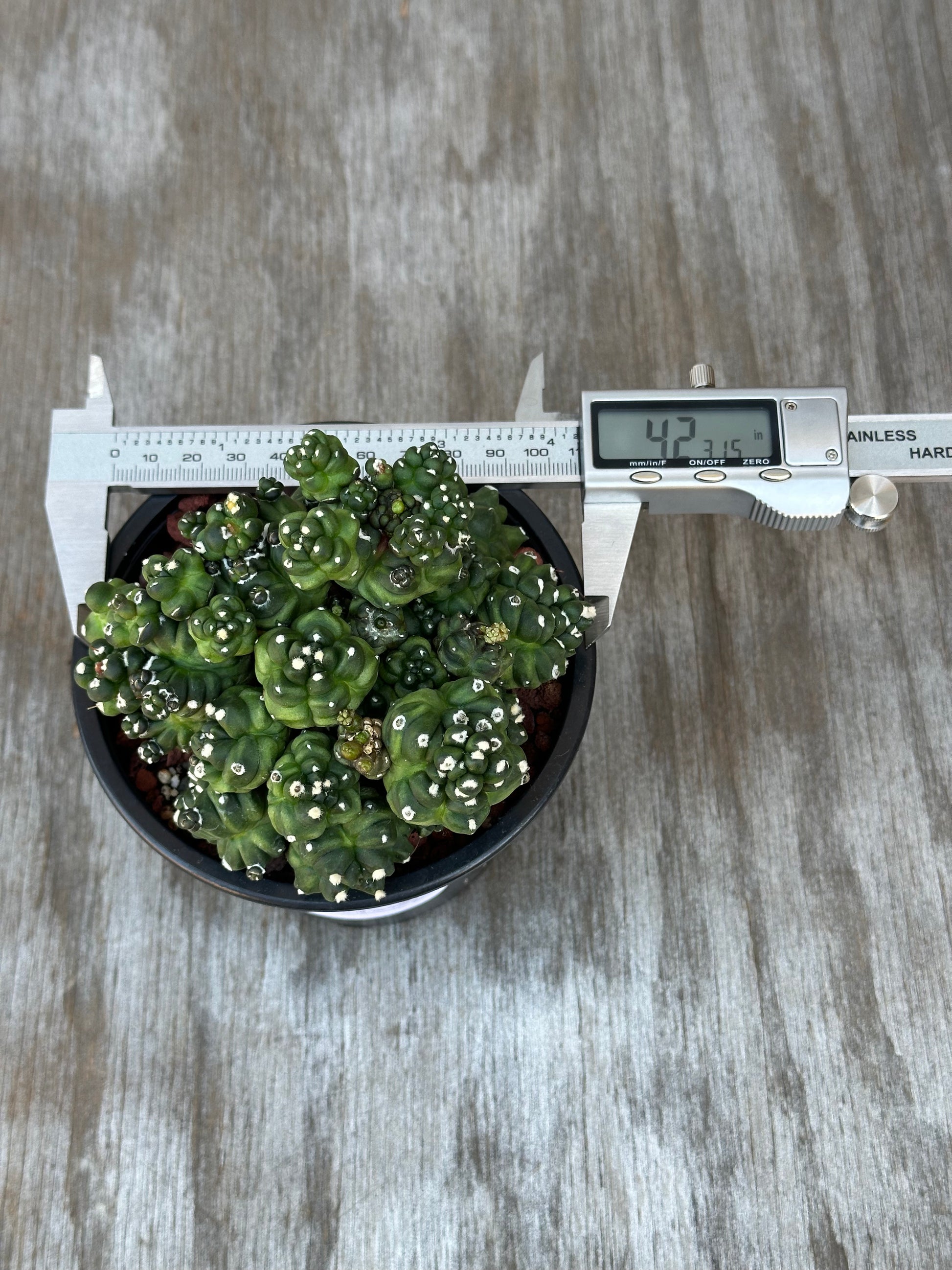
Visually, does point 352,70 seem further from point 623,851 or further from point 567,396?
point 623,851

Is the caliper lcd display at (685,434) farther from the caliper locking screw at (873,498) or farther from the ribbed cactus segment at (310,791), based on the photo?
the ribbed cactus segment at (310,791)

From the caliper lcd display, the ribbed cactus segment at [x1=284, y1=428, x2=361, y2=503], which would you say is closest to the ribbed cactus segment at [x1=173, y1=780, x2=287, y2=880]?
the ribbed cactus segment at [x1=284, y1=428, x2=361, y2=503]

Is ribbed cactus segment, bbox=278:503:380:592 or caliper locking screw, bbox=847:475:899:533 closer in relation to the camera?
ribbed cactus segment, bbox=278:503:380:592

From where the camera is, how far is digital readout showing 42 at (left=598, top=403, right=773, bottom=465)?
88 centimetres

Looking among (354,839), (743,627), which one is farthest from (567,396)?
(354,839)

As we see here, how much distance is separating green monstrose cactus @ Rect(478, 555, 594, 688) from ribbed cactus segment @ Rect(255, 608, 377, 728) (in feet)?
0.33

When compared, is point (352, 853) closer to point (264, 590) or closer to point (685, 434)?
point (264, 590)

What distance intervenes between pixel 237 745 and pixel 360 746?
9 cm

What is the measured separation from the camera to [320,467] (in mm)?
664

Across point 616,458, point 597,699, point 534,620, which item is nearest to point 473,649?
point 534,620

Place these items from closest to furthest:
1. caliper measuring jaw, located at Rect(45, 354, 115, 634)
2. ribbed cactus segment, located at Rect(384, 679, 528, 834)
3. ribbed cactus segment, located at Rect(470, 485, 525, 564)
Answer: ribbed cactus segment, located at Rect(384, 679, 528, 834)
ribbed cactus segment, located at Rect(470, 485, 525, 564)
caliper measuring jaw, located at Rect(45, 354, 115, 634)

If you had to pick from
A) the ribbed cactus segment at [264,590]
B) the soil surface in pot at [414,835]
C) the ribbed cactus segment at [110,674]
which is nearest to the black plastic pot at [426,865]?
the soil surface in pot at [414,835]

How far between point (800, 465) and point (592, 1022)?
1.82ft

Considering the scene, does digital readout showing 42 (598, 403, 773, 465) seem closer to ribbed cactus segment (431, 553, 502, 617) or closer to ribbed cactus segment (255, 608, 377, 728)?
ribbed cactus segment (431, 553, 502, 617)
